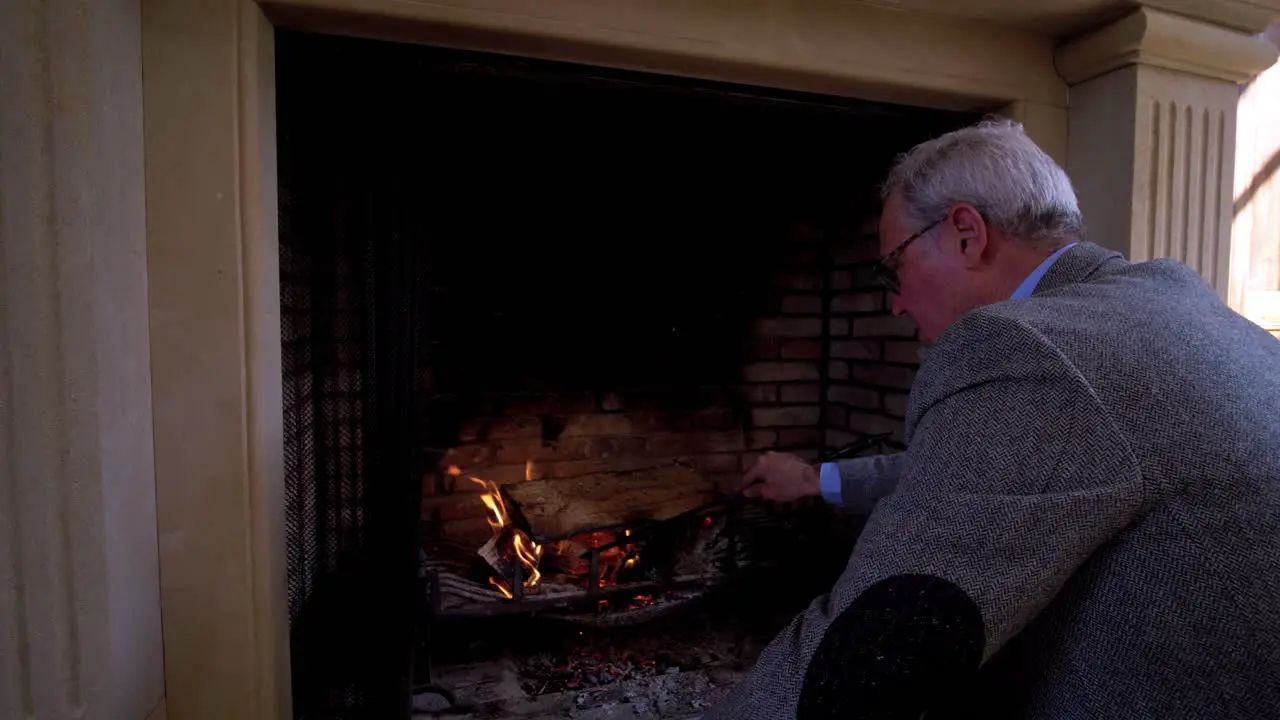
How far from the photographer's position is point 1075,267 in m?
1.02

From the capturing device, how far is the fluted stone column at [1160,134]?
1.66 metres

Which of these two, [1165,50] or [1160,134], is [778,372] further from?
[1165,50]

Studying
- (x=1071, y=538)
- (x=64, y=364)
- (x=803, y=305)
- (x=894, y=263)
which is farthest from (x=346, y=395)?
(x=803, y=305)

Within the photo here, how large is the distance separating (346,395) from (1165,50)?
2.00m

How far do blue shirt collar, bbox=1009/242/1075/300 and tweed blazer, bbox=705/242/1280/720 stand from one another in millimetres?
213

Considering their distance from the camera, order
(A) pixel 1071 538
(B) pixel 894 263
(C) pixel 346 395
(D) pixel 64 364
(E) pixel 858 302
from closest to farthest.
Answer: (A) pixel 1071 538 < (D) pixel 64 364 < (B) pixel 894 263 < (C) pixel 346 395 < (E) pixel 858 302

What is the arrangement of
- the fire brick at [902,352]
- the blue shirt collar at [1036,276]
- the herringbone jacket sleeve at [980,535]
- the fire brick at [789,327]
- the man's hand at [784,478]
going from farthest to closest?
the fire brick at [789,327] → the fire brick at [902,352] → the man's hand at [784,478] → the blue shirt collar at [1036,276] → the herringbone jacket sleeve at [980,535]

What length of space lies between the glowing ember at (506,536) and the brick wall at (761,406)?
0.11ft

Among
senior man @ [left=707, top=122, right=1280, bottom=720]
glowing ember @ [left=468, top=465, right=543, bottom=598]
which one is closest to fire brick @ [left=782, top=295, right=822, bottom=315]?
glowing ember @ [left=468, top=465, right=543, bottom=598]

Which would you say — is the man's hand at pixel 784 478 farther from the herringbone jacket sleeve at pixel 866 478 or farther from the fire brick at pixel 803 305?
the fire brick at pixel 803 305

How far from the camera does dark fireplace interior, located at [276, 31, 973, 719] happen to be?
→ 1.48 m

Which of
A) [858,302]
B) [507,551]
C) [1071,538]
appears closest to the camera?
[1071,538]

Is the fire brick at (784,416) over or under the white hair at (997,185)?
under

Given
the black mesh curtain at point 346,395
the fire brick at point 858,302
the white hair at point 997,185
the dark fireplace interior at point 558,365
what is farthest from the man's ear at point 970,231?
the fire brick at point 858,302
